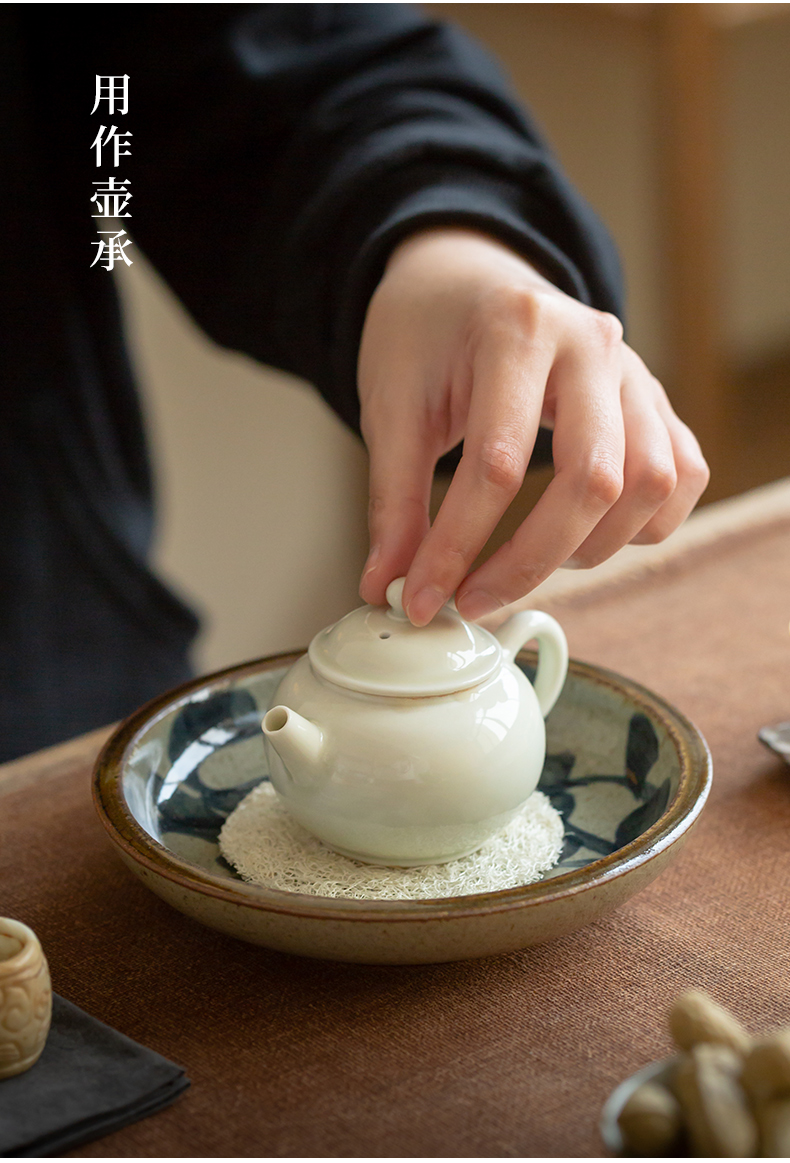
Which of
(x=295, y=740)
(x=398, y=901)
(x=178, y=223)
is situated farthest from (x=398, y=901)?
(x=178, y=223)

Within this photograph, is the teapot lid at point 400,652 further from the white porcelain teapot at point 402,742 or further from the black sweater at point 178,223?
the black sweater at point 178,223

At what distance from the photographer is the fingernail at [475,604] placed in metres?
0.58

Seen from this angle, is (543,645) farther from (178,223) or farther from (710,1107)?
(178,223)

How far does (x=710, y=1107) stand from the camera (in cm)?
34

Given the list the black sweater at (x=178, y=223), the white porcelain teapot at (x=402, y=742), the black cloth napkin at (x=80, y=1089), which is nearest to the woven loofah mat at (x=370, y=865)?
the white porcelain teapot at (x=402, y=742)

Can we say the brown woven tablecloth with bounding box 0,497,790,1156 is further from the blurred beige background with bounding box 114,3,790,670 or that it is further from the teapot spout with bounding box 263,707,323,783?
the blurred beige background with bounding box 114,3,790,670

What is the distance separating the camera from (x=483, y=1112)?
42cm

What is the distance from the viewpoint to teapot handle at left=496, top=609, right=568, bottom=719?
2.01ft

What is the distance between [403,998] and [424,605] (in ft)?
0.62

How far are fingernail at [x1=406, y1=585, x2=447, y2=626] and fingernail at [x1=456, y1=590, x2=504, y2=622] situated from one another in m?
0.03

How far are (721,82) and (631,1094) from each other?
2712mm

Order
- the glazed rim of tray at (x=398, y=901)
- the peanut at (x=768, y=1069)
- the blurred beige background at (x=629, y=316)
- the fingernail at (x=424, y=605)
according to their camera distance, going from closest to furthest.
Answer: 1. the peanut at (x=768, y=1069)
2. the glazed rim of tray at (x=398, y=901)
3. the fingernail at (x=424, y=605)
4. the blurred beige background at (x=629, y=316)

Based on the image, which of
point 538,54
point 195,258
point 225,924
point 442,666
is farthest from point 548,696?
point 538,54

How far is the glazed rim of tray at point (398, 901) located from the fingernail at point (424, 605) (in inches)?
5.8
